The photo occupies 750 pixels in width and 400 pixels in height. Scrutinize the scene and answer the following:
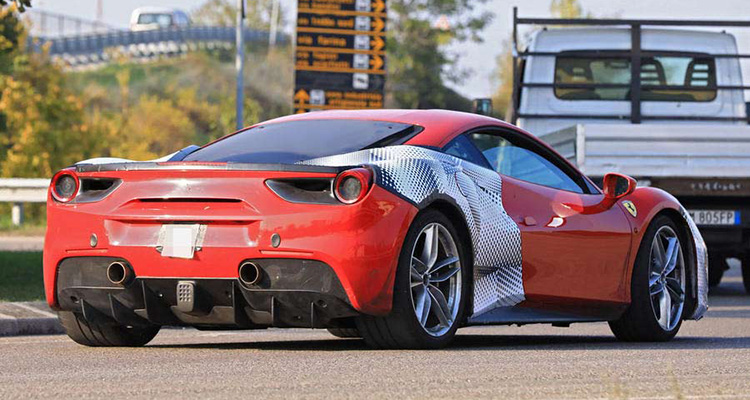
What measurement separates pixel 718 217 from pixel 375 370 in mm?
8636

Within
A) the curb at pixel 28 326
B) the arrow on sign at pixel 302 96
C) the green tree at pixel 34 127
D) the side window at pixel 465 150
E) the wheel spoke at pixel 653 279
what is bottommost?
the green tree at pixel 34 127

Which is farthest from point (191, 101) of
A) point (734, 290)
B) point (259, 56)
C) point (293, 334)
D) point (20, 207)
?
point (293, 334)

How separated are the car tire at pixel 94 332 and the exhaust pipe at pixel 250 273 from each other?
1.10 meters

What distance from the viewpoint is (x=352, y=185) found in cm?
714

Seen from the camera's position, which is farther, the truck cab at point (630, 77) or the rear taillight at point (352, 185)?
the truck cab at point (630, 77)

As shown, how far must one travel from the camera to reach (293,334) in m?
10.4

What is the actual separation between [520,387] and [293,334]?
4658 mm

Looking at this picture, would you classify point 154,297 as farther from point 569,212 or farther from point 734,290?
point 734,290

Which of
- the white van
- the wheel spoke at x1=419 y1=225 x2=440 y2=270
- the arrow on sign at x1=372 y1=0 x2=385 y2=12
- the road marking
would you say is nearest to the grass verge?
the road marking

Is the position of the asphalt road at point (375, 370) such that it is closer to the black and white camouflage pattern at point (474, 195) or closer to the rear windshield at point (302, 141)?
the black and white camouflage pattern at point (474, 195)

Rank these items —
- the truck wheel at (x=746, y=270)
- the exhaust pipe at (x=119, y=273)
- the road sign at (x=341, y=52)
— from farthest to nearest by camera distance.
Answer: the road sign at (x=341, y=52)
the truck wheel at (x=746, y=270)
the exhaust pipe at (x=119, y=273)

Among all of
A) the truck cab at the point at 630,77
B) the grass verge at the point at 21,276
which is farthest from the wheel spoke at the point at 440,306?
the truck cab at the point at 630,77

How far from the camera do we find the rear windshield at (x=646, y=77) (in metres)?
16.9

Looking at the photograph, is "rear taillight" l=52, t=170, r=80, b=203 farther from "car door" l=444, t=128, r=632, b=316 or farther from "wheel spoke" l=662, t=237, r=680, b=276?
"wheel spoke" l=662, t=237, r=680, b=276
